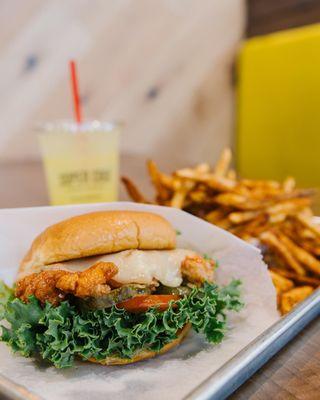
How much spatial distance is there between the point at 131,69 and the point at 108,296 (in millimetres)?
3457

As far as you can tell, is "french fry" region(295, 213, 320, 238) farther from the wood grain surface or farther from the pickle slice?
the pickle slice

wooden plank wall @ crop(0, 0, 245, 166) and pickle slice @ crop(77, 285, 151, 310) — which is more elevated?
wooden plank wall @ crop(0, 0, 245, 166)

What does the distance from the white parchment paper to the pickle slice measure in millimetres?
158

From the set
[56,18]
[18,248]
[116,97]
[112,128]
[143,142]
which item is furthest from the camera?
[143,142]

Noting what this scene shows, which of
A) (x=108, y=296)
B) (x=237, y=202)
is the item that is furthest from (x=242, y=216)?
(x=108, y=296)

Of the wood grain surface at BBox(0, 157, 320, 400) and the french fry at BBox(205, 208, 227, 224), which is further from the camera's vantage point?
the french fry at BBox(205, 208, 227, 224)

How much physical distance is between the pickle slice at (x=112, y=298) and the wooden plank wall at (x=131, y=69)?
2931 mm

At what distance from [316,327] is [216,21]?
164 inches

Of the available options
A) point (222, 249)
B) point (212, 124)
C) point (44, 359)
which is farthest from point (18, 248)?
point (212, 124)

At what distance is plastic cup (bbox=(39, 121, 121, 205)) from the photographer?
2.22m

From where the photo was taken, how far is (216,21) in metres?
4.62

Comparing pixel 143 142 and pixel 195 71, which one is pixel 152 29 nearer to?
pixel 195 71

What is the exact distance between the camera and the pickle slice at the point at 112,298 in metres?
1.05

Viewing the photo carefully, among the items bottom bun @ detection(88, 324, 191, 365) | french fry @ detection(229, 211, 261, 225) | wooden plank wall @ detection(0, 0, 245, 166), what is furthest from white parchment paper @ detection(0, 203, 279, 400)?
wooden plank wall @ detection(0, 0, 245, 166)
